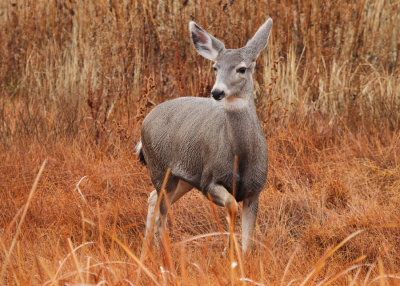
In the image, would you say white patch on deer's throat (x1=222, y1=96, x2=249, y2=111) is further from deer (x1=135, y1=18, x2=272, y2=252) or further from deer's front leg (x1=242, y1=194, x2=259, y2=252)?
deer's front leg (x1=242, y1=194, x2=259, y2=252)

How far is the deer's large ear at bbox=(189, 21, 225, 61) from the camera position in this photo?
169 inches

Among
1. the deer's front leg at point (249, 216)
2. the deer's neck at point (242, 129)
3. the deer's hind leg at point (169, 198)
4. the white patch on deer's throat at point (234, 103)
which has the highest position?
the white patch on deer's throat at point (234, 103)

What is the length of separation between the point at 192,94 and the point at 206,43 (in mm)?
2450

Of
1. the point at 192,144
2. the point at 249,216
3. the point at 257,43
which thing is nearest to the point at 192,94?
Answer: the point at 192,144

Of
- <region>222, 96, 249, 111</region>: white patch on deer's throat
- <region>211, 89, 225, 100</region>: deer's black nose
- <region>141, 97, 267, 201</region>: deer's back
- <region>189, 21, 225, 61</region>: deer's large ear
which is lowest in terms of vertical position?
<region>141, 97, 267, 201</region>: deer's back

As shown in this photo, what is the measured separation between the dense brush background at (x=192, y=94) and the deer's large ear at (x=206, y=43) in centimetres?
115

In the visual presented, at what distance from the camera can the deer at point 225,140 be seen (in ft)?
13.1

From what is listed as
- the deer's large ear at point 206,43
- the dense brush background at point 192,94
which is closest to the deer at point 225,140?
the deer's large ear at point 206,43

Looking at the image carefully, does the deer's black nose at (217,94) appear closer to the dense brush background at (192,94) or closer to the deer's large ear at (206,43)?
the deer's large ear at (206,43)

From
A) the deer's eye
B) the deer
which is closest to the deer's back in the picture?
the deer

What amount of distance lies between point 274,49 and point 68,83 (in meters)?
2.31

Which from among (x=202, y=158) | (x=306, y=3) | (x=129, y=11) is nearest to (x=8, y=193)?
(x=202, y=158)

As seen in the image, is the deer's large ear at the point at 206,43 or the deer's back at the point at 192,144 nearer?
the deer's back at the point at 192,144

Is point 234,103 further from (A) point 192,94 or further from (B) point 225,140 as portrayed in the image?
(A) point 192,94
